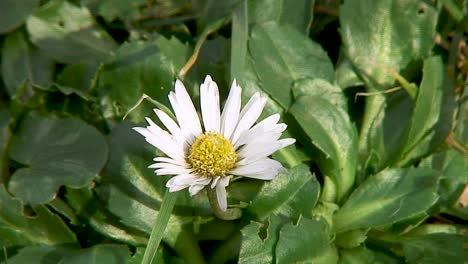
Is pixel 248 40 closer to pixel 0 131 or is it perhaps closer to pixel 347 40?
pixel 347 40

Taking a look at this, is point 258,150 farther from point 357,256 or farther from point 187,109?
point 357,256

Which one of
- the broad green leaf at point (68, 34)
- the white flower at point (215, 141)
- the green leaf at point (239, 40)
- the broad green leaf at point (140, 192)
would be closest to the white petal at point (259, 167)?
the white flower at point (215, 141)

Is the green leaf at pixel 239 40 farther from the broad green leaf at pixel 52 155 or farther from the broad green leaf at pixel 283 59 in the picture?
the broad green leaf at pixel 52 155

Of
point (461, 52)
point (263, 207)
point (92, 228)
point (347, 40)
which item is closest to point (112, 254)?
point (92, 228)

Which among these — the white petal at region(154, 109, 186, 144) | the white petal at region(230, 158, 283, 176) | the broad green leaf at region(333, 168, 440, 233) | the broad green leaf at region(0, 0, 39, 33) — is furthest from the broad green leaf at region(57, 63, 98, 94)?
the broad green leaf at region(333, 168, 440, 233)

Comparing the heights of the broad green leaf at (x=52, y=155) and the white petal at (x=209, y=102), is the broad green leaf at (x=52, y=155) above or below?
below

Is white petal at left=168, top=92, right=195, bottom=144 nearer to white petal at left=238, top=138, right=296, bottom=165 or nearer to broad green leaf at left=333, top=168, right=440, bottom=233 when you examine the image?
white petal at left=238, top=138, right=296, bottom=165
